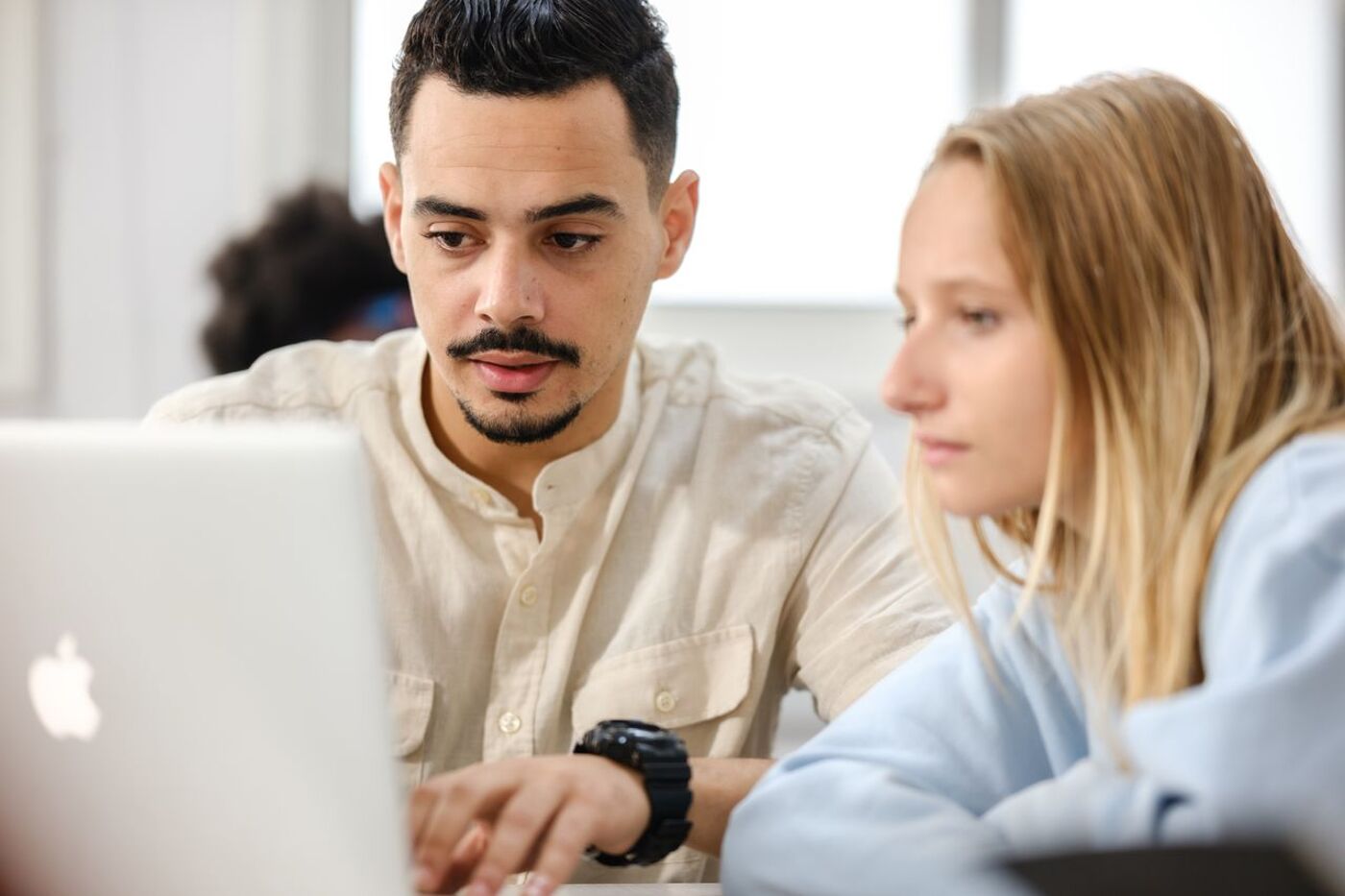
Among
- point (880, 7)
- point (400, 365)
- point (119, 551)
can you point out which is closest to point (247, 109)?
point (880, 7)

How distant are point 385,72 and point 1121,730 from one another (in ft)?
8.22

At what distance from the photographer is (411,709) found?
1.42 meters

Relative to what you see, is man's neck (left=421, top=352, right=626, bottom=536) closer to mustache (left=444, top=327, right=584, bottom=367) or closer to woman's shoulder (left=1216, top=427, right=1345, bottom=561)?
mustache (left=444, top=327, right=584, bottom=367)

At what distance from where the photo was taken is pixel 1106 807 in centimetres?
78

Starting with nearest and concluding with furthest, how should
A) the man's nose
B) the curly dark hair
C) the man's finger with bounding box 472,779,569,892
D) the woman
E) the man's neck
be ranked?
1. the woman
2. the man's finger with bounding box 472,779,569,892
3. the man's nose
4. the man's neck
5. the curly dark hair

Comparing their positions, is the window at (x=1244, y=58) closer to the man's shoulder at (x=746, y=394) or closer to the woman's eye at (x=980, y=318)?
the man's shoulder at (x=746, y=394)

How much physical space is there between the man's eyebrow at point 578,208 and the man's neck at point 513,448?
0.17 m

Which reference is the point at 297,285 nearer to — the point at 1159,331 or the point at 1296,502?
the point at 1159,331

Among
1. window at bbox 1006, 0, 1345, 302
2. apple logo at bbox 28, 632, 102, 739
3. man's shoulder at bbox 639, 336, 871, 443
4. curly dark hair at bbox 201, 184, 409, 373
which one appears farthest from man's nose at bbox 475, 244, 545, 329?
window at bbox 1006, 0, 1345, 302

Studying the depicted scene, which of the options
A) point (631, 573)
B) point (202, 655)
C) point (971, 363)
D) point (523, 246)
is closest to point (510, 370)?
point (523, 246)

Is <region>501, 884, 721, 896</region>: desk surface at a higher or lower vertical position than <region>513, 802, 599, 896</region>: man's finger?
lower

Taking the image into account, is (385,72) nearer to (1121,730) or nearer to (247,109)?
(247,109)

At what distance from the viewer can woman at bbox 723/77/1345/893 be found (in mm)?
793

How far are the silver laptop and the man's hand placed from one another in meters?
0.20
